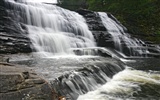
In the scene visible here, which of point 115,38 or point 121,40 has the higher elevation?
point 115,38

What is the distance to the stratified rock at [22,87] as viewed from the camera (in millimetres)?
4000

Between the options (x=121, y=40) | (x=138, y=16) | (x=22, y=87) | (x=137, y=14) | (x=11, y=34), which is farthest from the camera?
(x=138, y=16)

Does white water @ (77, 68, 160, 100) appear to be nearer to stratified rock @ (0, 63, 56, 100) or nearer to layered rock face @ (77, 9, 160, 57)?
stratified rock @ (0, 63, 56, 100)

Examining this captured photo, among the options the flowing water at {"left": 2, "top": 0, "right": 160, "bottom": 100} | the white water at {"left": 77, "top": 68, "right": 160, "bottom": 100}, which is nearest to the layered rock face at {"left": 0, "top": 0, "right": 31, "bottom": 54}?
the flowing water at {"left": 2, "top": 0, "right": 160, "bottom": 100}

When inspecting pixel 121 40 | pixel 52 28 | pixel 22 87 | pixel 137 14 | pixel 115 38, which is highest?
pixel 137 14

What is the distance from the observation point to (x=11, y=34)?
12820 mm

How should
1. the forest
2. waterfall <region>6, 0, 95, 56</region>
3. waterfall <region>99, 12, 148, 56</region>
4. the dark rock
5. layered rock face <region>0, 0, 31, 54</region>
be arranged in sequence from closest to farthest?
layered rock face <region>0, 0, 31, 54</region>
waterfall <region>6, 0, 95, 56</region>
waterfall <region>99, 12, 148, 56</region>
the dark rock
the forest

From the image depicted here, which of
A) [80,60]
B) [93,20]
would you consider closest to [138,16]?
[93,20]

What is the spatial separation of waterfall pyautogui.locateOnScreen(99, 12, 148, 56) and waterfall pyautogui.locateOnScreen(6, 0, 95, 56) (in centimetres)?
213

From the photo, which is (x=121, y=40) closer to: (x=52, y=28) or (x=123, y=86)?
(x=52, y=28)

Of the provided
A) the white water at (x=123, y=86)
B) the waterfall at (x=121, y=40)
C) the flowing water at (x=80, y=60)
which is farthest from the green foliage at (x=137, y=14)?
the white water at (x=123, y=86)

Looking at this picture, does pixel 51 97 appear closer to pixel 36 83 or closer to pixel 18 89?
pixel 36 83

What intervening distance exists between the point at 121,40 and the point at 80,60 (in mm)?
8717

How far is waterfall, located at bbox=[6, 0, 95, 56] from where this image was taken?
13555 mm
